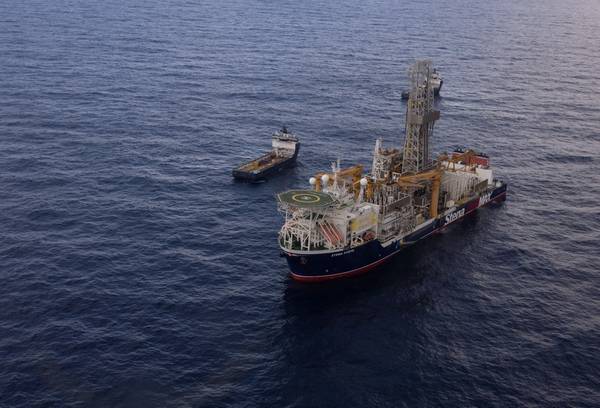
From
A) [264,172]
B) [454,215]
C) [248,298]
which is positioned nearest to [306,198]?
[248,298]

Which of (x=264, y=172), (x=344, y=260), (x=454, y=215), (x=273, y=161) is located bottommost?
(x=344, y=260)

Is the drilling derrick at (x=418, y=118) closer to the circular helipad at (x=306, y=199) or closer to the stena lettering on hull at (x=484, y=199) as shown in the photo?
the stena lettering on hull at (x=484, y=199)

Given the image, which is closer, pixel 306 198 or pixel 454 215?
pixel 306 198

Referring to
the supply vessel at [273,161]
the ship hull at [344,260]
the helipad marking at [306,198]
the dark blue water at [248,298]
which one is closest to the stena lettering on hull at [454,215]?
the dark blue water at [248,298]

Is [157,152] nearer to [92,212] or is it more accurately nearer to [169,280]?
[92,212]

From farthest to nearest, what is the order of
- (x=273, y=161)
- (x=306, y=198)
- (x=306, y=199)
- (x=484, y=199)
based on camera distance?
(x=273, y=161), (x=484, y=199), (x=306, y=198), (x=306, y=199)

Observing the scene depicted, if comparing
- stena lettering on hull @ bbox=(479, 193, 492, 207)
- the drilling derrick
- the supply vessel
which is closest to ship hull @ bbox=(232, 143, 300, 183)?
the supply vessel

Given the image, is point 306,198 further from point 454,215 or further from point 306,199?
point 454,215
